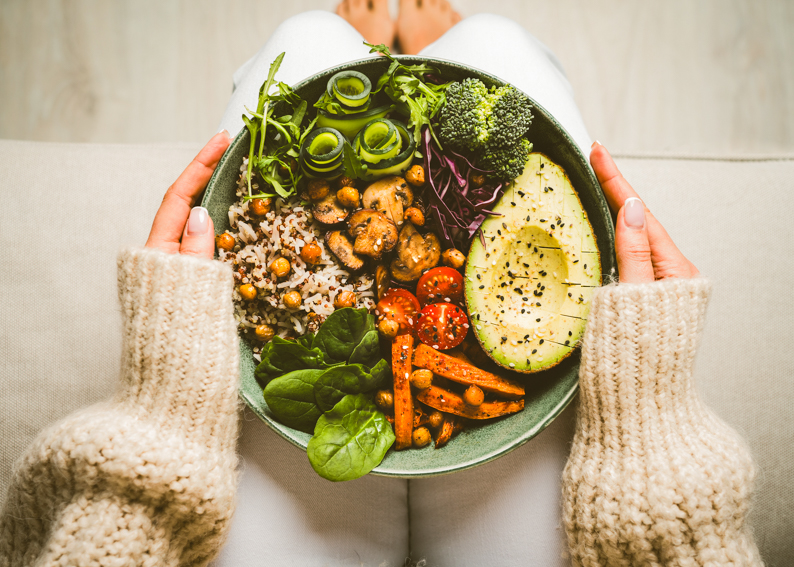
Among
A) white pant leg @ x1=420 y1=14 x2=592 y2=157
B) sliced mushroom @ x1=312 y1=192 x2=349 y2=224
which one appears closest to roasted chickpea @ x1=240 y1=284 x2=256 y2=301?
sliced mushroom @ x1=312 y1=192 x2=349 y2=224

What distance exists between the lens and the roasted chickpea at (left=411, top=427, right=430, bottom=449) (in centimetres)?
115

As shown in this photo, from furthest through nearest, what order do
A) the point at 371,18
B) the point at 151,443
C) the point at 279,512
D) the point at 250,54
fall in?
the point at 250,54
the point at 371,18
the point at 279,512
the point at 151,443

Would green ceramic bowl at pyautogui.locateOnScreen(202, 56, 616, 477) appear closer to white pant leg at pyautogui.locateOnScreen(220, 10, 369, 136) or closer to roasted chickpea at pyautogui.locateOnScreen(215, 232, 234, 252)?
roasted chickpea at pyautogui.locateOnScreen(215, 232, 234, 252)

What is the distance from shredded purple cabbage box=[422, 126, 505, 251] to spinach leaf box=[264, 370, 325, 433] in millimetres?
503

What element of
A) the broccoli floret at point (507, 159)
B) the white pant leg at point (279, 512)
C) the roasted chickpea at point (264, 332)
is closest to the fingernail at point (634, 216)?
the broccoli floret at point (507, 159)

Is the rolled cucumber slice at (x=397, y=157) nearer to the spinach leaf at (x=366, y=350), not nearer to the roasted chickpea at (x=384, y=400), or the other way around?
the spinach leaf at (x=366, y=350)

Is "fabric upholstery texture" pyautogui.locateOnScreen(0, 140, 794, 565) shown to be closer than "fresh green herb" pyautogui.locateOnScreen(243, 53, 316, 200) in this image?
No

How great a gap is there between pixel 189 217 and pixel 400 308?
22.4 inches

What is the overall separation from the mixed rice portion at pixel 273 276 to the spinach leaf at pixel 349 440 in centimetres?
23

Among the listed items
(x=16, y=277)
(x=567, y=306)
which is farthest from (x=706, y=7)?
(x=16, y=277)

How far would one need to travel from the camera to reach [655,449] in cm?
105

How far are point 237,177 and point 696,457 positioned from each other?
4.23 ft

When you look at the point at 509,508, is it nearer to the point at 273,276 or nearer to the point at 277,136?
the point at 273,276

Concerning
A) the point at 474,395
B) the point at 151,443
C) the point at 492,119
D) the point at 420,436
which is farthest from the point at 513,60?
the point at 151,443
